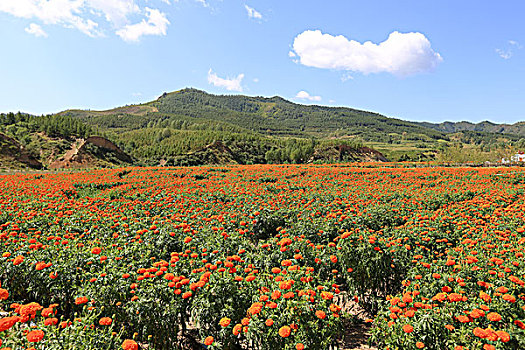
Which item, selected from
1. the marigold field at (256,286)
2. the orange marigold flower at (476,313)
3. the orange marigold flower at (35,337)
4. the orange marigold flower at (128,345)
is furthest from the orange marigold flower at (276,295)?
the orange marigold flower at (35,337)

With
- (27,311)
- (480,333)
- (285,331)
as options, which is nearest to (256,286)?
(285,331)

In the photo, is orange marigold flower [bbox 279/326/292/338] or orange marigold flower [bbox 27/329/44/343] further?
orange marigold flower [bbox 279/326/292/338]

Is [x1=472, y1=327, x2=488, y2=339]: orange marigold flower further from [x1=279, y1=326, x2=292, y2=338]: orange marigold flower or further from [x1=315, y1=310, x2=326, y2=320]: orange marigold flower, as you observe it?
[x1=279, y1=326, x2=292, y2=338]: orange marigold flower

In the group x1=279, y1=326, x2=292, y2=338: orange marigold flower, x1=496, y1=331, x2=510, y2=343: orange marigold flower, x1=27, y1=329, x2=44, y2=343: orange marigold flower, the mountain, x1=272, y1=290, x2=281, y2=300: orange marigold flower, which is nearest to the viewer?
x1=27, y1=329, x2=44, y2=343: orange marigold flower

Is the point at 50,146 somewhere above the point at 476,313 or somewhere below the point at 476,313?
above

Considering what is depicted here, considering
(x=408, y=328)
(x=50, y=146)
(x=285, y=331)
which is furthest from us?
(x=50, y=146)

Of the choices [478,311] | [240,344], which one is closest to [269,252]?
[240,344]

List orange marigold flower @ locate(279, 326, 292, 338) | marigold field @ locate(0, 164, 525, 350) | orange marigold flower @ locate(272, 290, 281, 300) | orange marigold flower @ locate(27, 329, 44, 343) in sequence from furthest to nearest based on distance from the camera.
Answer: orange marigold flower @ locate(272, 290, 281, 300) → marigold field @ locate(0, 164, 525, 350) → orange marigold flower @ locate(279, 326, 292, 338) → orange marigold flower @ locate(27, 329, 44, 343)

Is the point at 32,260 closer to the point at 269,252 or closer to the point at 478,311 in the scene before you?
the point at 269,252

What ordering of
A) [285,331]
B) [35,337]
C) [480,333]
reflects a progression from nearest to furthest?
[35,337]
[480,333]
[285,331]

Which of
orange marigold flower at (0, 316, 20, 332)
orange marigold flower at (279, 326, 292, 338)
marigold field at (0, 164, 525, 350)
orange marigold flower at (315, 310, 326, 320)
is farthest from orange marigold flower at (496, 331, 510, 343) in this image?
orange marigold flower at (0, 316, 20, 332)

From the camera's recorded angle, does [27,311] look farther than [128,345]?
Yes

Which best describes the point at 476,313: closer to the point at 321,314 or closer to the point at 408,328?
the point at 408,328

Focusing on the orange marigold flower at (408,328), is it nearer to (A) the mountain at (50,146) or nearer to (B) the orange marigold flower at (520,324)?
(B) the orange marigold flower at (520,324)
